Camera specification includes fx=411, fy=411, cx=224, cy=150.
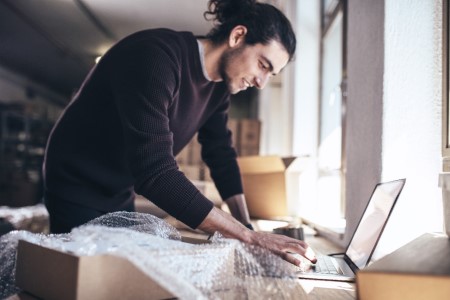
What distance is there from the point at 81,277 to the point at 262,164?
5.41ft

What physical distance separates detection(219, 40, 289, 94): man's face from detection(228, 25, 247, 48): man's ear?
0.04ft

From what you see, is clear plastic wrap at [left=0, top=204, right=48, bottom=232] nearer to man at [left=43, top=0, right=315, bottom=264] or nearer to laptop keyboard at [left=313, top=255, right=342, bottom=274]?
man at [left=43, top=0, right=315, bottom=264]

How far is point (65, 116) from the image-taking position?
50.8 inches

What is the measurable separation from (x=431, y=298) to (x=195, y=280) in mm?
299

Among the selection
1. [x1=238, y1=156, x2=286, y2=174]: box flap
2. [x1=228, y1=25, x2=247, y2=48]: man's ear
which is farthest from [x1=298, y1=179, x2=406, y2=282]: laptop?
[x1=238, y1=156, x2=286, y2=174]: box flap

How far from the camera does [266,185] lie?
2197 millimetres

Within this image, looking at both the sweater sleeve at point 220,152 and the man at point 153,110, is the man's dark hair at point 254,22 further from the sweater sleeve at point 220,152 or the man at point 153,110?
the sweater sleeve at point 220,152

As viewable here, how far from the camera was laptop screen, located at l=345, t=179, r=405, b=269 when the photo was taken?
0.85 m

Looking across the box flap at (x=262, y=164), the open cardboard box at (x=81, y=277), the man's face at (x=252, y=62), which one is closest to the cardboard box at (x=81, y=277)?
the open cardboard box at (x=81, y=277)

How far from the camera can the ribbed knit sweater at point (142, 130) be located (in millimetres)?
944

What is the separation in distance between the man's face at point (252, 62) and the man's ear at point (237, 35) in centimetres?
1

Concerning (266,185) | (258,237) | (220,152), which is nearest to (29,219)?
(266,185)

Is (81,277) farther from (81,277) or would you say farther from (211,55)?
(211,55)

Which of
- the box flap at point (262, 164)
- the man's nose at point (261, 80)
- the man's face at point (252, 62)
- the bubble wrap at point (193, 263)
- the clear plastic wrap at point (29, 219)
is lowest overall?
the clear plastic wrap at point (29, 219)
